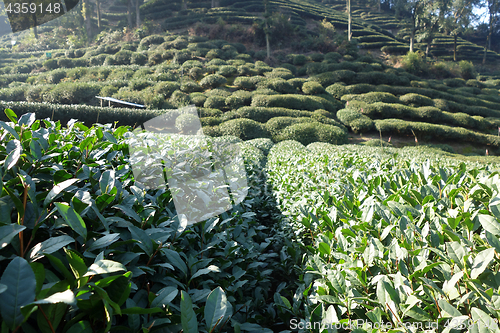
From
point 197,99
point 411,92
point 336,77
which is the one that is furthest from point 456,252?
point 411,92

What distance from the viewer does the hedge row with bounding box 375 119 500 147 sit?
550 inches

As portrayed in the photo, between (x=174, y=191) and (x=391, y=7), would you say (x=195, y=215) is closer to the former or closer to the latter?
(x=174, y=191)

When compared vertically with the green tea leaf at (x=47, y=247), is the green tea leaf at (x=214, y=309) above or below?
below

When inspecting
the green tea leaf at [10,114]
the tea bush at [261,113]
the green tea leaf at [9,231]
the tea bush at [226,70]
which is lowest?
the green tea leaf at [9,231]

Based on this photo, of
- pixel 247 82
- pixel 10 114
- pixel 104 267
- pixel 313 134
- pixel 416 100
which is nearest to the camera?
pixel 104 267

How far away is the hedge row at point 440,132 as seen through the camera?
1398 cm

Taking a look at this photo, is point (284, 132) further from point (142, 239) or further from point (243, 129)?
point (142, 239)

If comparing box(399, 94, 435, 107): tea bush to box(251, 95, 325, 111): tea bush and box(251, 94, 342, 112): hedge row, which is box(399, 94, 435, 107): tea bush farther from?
box(251, 95, 325, 111): tea bush

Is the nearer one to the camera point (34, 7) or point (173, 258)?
point (173, 258)

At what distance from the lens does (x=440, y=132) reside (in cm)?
1403

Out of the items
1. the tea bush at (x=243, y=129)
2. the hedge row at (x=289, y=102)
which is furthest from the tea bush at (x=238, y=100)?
the tea bush at (x=243, y=129)

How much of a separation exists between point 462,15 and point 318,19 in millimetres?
20208

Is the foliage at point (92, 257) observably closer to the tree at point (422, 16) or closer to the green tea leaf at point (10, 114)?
the green tea leaf at point (10, 114)

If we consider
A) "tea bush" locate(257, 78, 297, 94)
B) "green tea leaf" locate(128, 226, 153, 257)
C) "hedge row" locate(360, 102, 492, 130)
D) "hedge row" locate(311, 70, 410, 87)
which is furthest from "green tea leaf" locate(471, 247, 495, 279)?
"hedge row" locate(311, 70, 410, 87)
